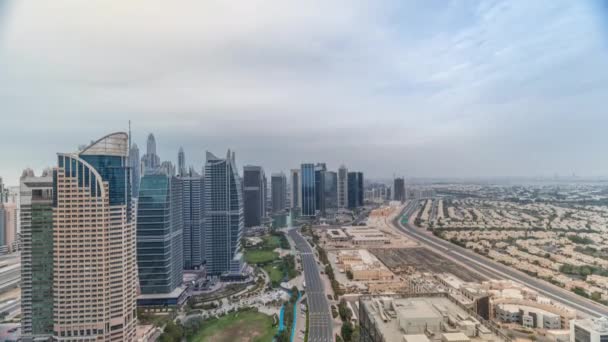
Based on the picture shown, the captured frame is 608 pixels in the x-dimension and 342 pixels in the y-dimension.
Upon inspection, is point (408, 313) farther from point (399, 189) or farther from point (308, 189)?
point (399, 189)

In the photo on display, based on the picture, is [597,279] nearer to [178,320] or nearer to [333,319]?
[333,319]

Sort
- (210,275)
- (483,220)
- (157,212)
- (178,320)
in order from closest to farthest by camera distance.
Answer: (178,320) → (157,212) → (210,275) → (483,220)

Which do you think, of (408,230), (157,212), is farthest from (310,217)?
(157,212)

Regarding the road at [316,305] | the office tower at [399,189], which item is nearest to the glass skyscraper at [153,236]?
the road at [316,305]

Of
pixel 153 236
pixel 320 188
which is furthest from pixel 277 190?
pixel 153 236

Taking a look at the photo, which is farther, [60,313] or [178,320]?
[178,320]

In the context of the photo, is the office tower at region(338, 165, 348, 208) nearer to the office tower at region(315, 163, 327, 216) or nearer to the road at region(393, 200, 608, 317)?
the office tower at region(315, 163, 327, 216)
